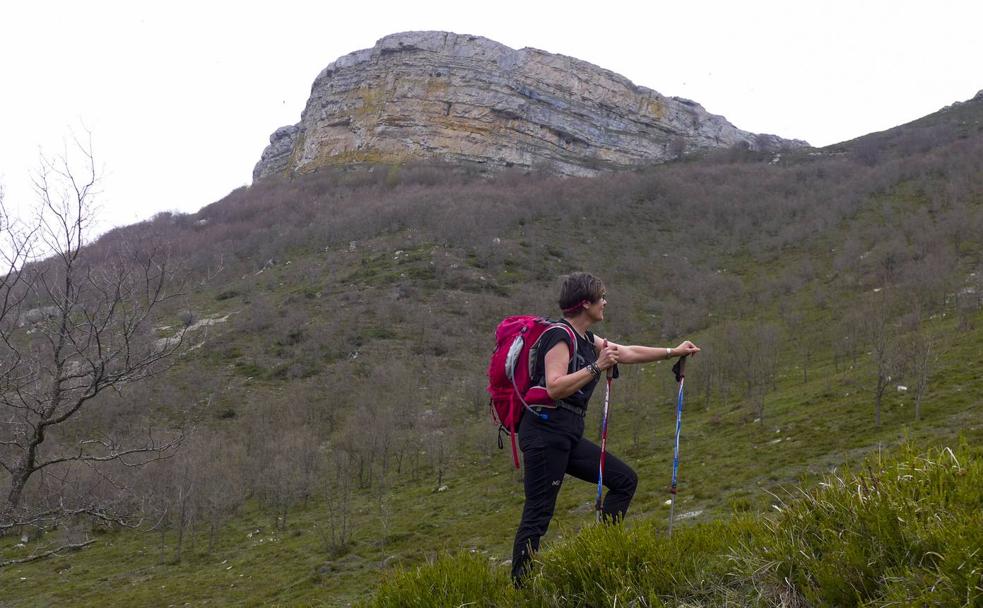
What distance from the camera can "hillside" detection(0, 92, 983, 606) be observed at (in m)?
14.0

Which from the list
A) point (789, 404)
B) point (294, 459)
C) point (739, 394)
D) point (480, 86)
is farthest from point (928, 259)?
point (480, 86)

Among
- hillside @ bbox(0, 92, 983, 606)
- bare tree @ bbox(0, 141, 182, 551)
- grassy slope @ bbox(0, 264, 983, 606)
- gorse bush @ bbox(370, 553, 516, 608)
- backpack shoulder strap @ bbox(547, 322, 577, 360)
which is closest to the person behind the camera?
gorse bush @ bbox(370, 553, 516, 608)

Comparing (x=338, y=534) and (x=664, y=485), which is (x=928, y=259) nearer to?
(x=664, y=485)

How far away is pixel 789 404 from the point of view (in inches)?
747

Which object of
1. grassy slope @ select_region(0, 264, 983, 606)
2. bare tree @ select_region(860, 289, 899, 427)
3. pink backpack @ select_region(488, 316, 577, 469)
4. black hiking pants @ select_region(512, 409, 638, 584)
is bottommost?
grassy slope @ select_region(0, 264, 983, 606)

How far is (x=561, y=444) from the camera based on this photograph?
3.02m

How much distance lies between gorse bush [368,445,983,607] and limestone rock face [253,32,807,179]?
90.2 metres

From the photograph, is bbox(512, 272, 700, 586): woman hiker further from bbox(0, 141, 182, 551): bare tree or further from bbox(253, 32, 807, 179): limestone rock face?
bbox(253, 32, 807, 179): limestone rock face

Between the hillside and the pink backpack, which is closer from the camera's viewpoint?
the pink backpack

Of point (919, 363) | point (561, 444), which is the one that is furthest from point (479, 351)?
point (561, 444)

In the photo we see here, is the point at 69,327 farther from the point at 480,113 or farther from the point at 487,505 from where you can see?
the point at 480,113

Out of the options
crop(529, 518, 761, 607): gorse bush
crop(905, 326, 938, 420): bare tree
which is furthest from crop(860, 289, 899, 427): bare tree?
crop(529, 518, 761, 607): gorse bush

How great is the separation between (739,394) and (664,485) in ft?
35.4

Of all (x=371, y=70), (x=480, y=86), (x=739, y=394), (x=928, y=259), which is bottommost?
(x=739, y=394)
